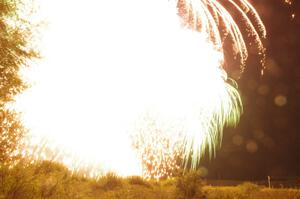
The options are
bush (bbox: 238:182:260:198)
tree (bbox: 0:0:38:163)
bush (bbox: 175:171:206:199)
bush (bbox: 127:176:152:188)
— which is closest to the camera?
tree (bbox: 0:0:38:163)

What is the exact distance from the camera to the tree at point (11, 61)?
11.7 metres

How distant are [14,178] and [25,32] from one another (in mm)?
5705

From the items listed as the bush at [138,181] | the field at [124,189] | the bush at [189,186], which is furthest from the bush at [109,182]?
the bush at [189,186]

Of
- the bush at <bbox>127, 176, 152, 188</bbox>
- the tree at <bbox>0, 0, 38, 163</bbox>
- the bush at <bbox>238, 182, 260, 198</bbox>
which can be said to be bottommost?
the bush at <bbox>238, 182, 260, 198</bbox>

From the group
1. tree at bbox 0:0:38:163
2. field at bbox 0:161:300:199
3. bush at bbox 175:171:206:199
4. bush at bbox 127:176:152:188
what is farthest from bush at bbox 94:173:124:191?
tree at bbox 0:0:38:163

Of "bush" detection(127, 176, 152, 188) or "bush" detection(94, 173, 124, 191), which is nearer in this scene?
"bush" detection(94, 173, 124, 191)

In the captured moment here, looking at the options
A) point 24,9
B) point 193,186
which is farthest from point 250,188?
point 24,9

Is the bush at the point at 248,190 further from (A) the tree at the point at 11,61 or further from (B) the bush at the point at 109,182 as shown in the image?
(A) the tree at the point at 11,61

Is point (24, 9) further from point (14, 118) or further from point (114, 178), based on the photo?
point (114, 178)

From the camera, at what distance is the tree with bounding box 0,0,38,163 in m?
11.7

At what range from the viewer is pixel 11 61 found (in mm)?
11758

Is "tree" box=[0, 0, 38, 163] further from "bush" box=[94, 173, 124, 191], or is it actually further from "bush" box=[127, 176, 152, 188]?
"bush" box=[127, 176, 152, 188]

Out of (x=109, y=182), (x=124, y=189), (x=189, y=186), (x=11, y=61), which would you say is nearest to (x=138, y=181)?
(x=109, y=182)

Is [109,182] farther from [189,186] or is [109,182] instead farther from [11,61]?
[11,61]
